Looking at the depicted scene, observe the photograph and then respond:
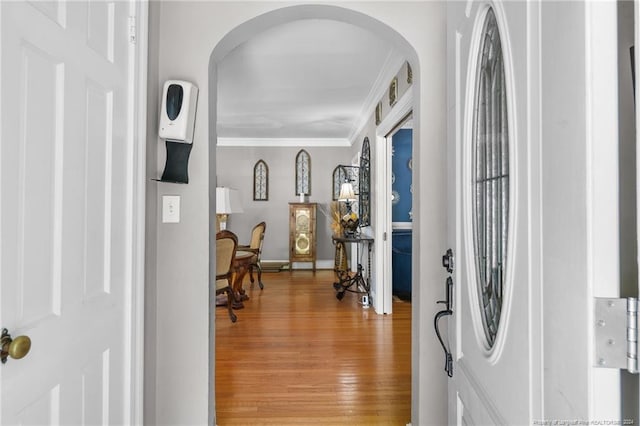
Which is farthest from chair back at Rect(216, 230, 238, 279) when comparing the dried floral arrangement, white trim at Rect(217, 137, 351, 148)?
white trim at Rect(217, 137, 351, 148)

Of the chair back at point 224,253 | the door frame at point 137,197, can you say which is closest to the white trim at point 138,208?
the door frame at point 137,197

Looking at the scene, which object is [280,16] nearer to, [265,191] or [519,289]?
[519,289]

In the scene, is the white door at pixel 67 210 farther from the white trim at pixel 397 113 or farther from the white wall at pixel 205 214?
the white trim at pixel 397 113

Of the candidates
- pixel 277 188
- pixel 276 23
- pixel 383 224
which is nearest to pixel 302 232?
pixel 277 188

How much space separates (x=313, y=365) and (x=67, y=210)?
2.21 meters

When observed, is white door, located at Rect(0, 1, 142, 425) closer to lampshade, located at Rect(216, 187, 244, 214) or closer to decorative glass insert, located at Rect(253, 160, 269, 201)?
lampshade, located at Rect(216, 187, 244, 214)

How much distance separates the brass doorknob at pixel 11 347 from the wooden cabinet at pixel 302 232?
5.96 metres

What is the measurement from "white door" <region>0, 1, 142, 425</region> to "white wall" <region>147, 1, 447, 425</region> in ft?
1.00

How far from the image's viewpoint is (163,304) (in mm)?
1680

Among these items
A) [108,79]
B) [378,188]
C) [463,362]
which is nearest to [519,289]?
[463,362]

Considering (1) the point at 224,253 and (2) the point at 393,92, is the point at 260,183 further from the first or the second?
(2) the point at 393,92

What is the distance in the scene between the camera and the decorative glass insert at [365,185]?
4863 millimetres

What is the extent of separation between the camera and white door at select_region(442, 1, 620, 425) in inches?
19.4

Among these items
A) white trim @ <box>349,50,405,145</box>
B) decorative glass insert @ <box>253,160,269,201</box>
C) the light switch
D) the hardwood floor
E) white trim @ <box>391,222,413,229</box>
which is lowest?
the hardwood floor
